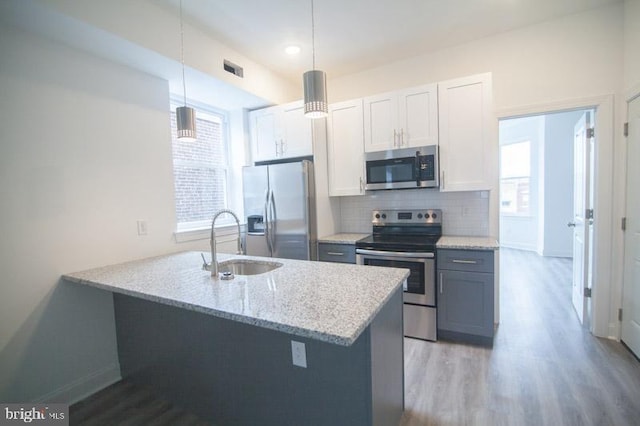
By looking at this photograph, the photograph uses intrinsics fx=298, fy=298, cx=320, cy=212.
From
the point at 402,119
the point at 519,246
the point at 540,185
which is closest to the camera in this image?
the point at 402,119

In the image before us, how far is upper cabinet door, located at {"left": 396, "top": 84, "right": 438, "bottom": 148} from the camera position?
286 centimetres

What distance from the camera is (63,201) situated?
200cm

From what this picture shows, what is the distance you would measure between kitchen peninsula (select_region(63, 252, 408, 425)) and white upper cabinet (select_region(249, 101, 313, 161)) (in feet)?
5.25

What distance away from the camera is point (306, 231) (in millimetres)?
3082

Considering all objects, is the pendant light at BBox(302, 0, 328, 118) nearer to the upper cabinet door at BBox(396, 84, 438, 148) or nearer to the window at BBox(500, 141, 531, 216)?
the upper cabinet door at BBox(396, 84, 438, 148)

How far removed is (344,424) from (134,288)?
1276 millimetres

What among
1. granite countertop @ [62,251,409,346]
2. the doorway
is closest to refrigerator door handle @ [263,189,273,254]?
granite countertop @ [62,251,409,346]

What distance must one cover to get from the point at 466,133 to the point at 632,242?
1.52 meters

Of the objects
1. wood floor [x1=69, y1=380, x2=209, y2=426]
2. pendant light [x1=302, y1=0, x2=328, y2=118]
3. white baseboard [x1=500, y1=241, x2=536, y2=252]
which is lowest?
wood floor [x1=69, y1=380, x2=209, y2=426]

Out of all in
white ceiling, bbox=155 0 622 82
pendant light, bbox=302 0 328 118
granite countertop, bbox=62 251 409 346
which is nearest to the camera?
granite countertop, bbox=62 251 409 346

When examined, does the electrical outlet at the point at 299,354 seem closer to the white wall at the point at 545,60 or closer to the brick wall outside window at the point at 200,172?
the brick wall outside window at the point at 200,172

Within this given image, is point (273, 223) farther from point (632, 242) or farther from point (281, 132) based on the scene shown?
point (632, 242)

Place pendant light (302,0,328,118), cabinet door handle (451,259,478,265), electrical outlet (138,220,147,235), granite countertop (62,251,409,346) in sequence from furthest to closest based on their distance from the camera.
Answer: cabinet door handle (451,259,478,265) → electrical outlet (138,220,147,235) → pendant light (302,0,328,118) → granite countertop (62,251,409,346)

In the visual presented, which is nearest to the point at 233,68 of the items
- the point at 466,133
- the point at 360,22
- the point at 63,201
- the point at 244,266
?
the point at 360,22
